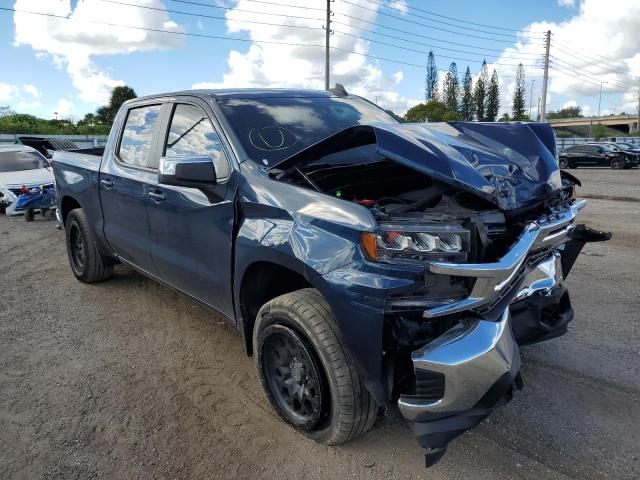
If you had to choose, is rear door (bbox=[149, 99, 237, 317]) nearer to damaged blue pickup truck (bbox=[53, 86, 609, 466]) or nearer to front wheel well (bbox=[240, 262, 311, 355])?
damaged blue pickup truck (bbox=[53, 86, 609, 466])

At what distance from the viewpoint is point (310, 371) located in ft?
9.00

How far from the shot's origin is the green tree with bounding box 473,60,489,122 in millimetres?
96688

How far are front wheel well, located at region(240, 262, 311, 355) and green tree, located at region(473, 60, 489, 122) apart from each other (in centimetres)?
9984

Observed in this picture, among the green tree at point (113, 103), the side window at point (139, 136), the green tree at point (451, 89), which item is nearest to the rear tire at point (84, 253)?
the side window at point (139, 136)

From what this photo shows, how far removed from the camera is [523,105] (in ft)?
325

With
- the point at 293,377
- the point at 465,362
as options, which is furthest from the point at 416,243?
the point at 293,377

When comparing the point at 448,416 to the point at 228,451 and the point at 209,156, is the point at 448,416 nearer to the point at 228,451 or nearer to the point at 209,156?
the point at 228,451

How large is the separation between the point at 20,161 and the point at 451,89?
306ft

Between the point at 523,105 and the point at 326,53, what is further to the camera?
the point at 523,105

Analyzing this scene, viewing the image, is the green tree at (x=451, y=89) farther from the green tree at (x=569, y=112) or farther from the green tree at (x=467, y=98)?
the green tree at (x=569, y=112)

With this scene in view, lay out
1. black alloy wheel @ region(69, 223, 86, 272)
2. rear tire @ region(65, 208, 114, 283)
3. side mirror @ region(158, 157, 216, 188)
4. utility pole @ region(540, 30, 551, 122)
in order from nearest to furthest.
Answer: side mirror @ region(158, 157, 216, 188) < rear tire @ region(65, 208, 114, 283) < black alloy wheel @ region(69, 223, 86, 272) < utility pole @ region(540, 30, 551, 122)

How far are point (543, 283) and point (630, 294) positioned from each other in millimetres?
2904

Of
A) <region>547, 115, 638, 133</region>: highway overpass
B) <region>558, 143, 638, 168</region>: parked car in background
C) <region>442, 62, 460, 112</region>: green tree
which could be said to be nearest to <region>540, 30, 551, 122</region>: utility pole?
<region>558, 143, 638, 168</region>: parked car in background

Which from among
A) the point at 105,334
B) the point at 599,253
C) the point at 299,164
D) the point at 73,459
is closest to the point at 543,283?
the point at 299,164
